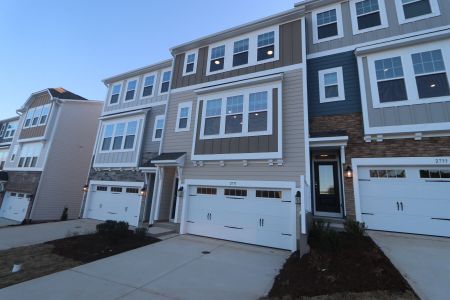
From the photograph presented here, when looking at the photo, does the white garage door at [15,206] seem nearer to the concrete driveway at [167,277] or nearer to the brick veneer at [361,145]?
the concrete driveway at [167,277]

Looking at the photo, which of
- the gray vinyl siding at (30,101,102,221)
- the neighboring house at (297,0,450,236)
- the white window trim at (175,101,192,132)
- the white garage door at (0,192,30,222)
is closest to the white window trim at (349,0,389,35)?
the neighboring house at (297,0,450,236)

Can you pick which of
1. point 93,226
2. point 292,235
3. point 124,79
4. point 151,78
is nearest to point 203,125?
point 292,235

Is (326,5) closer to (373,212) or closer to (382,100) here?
(382,100)

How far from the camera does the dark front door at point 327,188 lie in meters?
8.71

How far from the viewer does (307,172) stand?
7680 mm

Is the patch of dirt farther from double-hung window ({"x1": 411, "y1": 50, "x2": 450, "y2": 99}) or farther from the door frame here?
double-hung window ({"x1": 411, "y1": 50, "x2": 450, "y2": 99})

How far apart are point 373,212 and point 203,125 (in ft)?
23.6

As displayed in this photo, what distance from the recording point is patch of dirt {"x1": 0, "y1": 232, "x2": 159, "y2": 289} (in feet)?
18.1

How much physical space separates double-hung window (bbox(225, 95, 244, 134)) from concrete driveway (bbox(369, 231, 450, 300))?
5864 millimetres

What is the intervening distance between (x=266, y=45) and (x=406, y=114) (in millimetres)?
5960

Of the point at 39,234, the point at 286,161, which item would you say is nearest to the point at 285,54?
the point at 286,161

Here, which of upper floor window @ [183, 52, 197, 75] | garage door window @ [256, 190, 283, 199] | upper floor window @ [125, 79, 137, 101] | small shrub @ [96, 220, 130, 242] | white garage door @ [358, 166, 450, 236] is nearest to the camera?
white garage door @ [358, 166, 450, 236]

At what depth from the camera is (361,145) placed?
7918 millimetres

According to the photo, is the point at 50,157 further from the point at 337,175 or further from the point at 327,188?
the point at 337,175
